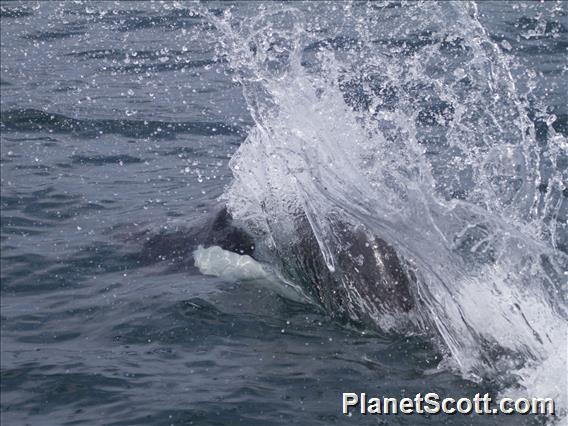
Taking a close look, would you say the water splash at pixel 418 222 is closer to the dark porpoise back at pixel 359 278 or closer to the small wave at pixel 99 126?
the dark porpoise back at pixel 359 278

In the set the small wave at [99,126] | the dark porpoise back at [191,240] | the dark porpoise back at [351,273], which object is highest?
the dark porpoise back at [351,273]

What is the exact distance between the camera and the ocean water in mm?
5746

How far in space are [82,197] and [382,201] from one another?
298cm

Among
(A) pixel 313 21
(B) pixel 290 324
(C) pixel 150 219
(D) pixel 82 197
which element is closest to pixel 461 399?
(B) pixel 290 324

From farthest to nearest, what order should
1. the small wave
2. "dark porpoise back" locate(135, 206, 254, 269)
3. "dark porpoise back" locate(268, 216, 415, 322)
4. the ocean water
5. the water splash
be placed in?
the small wave → "dark porpoise back" locate(135, 206, 254, 269) → "dark porpoise back" locate(268, 216, 415, 322) → the water splash → the ocean water

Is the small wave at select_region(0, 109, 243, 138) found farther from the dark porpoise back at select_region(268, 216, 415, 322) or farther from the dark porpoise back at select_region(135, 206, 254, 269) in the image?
the dark porpoise back at select_region(268, 216, 415, 322)

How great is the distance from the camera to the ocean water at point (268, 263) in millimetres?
5746

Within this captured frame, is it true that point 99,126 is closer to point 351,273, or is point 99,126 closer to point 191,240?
point 191,240

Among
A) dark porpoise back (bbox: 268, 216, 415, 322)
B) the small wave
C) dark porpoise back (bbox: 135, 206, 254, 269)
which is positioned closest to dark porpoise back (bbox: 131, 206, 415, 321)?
dark porpoise back (bbox: 268, 216, 415, 322)

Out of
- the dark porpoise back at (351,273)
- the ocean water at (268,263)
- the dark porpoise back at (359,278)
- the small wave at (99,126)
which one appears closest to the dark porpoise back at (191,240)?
the ocean water at (268,263)

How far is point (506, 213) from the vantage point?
7.36 m

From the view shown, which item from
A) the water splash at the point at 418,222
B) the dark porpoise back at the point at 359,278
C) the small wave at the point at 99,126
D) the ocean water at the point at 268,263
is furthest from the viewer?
the small wave at the point at 99,126

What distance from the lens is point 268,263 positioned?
738 cm

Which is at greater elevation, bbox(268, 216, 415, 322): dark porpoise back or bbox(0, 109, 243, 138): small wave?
bbox(268, 216, 415, 322): dark porpoise back
